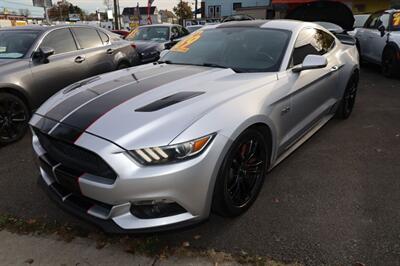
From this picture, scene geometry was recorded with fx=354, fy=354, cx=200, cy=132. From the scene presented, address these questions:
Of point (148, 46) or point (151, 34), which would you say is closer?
point (148, 46)

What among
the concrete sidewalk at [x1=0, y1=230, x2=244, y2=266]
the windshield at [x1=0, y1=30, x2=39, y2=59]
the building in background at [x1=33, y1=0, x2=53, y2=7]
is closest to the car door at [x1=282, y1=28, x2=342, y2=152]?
the concrete sidewalk at [x1=0, y1=230, x2=244, y2=266]

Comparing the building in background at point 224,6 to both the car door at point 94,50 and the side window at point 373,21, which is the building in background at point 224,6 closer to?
the side window at point 373,21

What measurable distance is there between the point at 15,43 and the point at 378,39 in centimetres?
814

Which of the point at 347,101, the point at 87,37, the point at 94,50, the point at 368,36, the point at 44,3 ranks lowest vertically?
the point at 347,101

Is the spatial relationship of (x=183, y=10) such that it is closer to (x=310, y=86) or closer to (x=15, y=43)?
(x=15, y=43)

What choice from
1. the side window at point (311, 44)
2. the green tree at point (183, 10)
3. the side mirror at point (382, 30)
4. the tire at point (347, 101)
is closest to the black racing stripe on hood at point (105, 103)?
the side window at point (311, 44)

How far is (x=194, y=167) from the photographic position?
7.52 ft

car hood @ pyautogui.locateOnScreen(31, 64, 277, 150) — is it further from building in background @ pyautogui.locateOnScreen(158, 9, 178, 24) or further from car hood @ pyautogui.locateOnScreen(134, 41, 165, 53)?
building in background @ pyautogui.locateOnScreen(158, 9, 178, 24)

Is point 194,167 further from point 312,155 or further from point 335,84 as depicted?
point 335,84

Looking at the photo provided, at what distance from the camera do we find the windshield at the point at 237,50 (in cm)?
355

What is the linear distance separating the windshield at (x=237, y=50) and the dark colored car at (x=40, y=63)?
2.03 m

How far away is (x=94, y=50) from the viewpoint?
20.5 ft

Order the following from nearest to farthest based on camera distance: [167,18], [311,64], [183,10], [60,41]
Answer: [311,64], [60,41], [183,10], [167,18]

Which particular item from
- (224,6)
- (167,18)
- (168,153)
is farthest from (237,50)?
(167,18)
